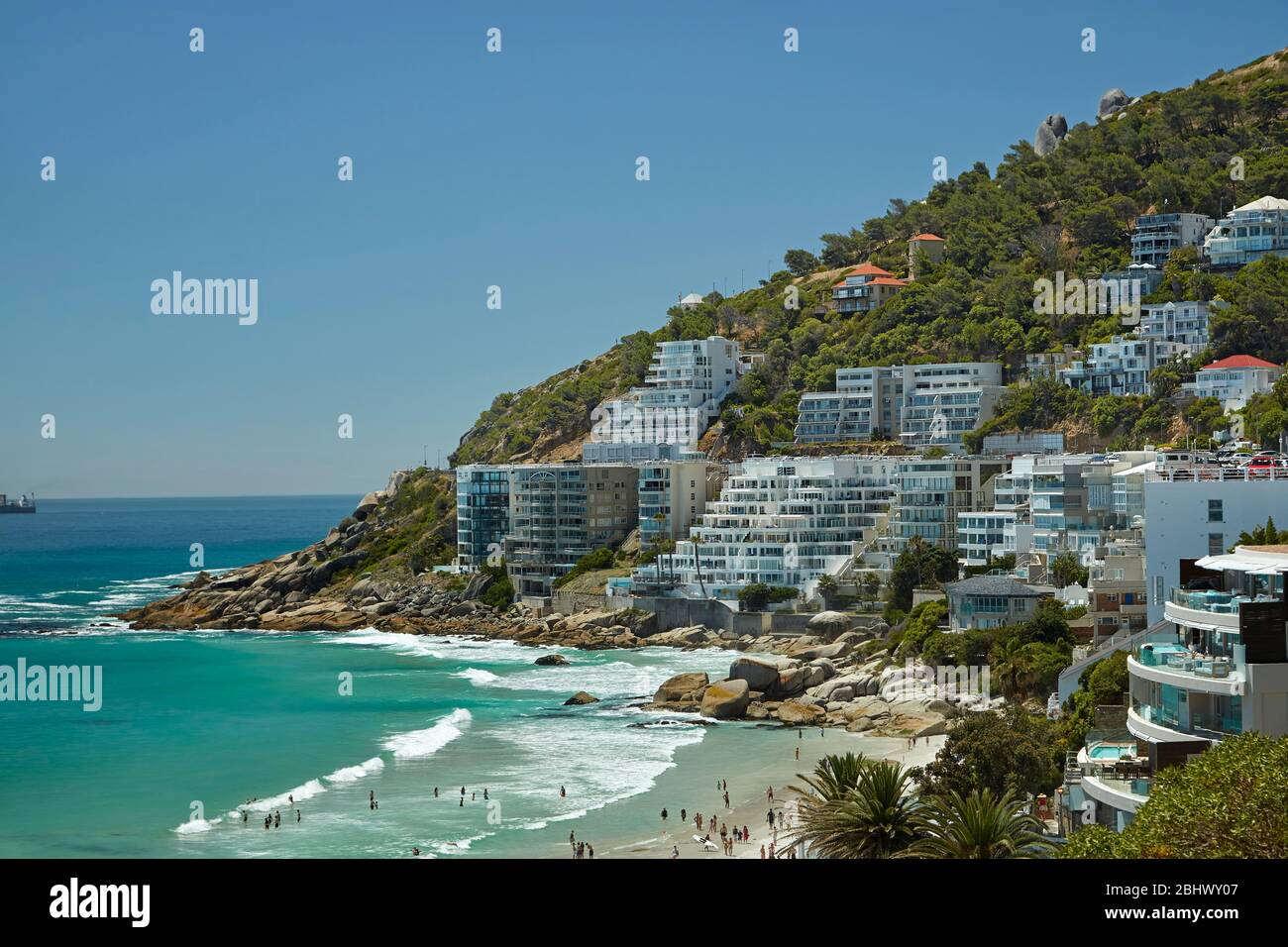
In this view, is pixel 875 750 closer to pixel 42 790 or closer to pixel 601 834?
pixel 601 834

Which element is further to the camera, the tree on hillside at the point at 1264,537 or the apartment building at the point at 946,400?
the apartment building at the point at 946,400

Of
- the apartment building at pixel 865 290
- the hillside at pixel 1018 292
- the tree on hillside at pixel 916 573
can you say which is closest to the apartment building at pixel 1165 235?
the hillside at pixel 1018 292

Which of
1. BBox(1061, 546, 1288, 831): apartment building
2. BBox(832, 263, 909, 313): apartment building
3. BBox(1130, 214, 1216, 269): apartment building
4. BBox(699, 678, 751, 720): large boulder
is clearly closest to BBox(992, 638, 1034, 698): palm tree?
BBox(699, 678, 751, 720): large boulder

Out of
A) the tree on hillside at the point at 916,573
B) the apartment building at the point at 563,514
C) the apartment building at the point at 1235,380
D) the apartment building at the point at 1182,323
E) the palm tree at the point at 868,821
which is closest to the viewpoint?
the palm tree at the point at 868,821

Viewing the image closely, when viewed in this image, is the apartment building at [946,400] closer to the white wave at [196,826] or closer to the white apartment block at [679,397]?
the white apartment block at [679,397]

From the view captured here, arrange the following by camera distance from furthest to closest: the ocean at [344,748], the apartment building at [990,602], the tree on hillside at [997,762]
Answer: the apartment building at [990,602]
the ocean at [344,748]
the tree on hillside at [997,762]

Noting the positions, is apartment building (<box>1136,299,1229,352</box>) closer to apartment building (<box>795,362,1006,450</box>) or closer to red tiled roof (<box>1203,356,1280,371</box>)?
red tiled roof (<box>1203,356,1280,371</box>)
